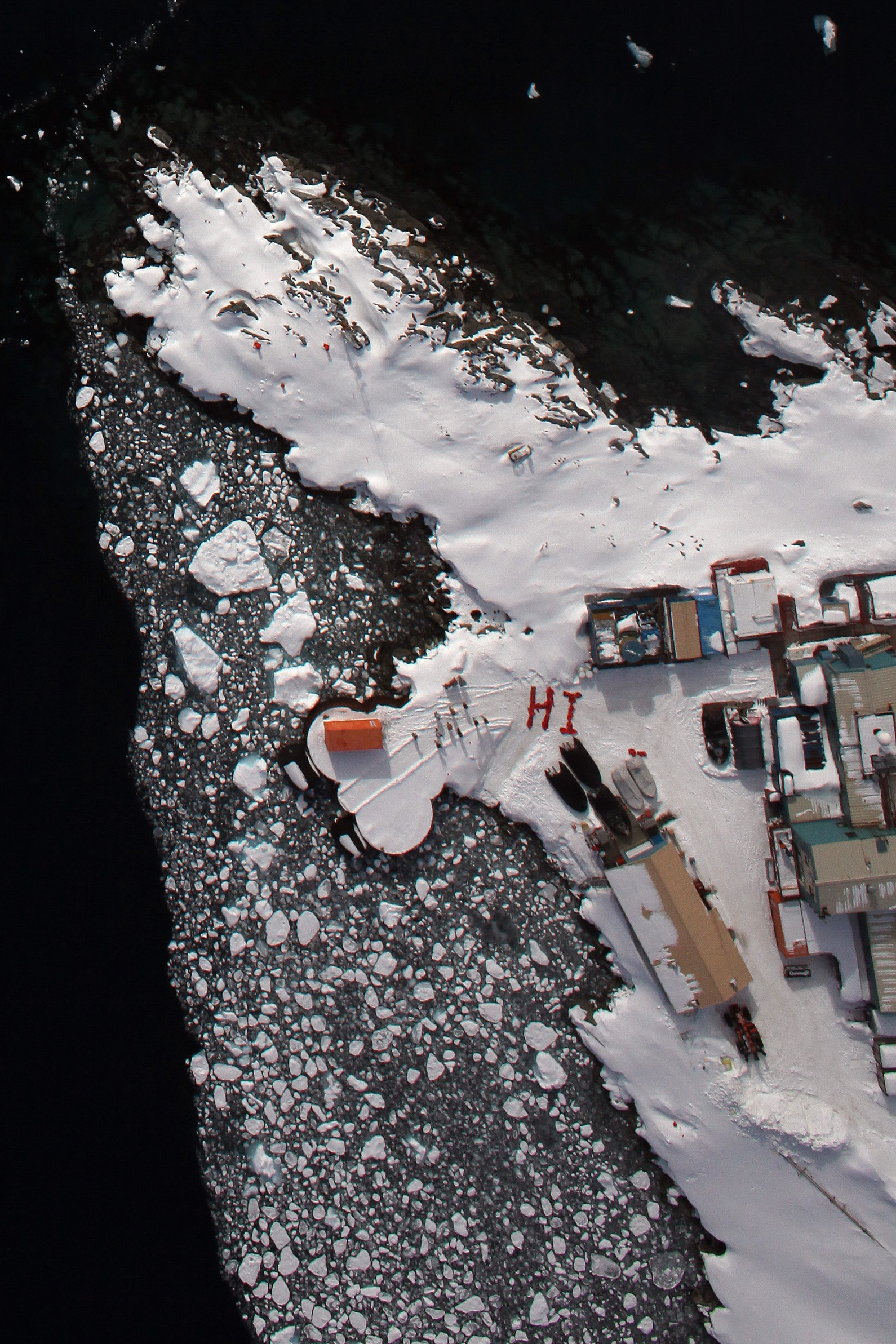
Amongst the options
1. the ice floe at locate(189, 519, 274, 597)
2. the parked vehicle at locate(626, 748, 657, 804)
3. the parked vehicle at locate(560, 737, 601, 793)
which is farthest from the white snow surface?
the parked vehicle at locate(626, 748, 657, 804)

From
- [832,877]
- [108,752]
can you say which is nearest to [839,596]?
[832,877]

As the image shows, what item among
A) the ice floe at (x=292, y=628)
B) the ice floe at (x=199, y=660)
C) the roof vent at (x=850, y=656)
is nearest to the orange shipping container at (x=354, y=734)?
the ice floe at (x=292, y=628)

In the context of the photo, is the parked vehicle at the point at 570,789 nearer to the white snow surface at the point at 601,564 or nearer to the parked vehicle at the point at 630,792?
the white snow surface at the point at 601,564

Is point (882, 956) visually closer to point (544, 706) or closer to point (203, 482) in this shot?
point (544, 706)

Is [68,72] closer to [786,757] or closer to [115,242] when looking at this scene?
[115,242]

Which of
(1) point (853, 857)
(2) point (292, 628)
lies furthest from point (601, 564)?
(1) point (853, 857)
